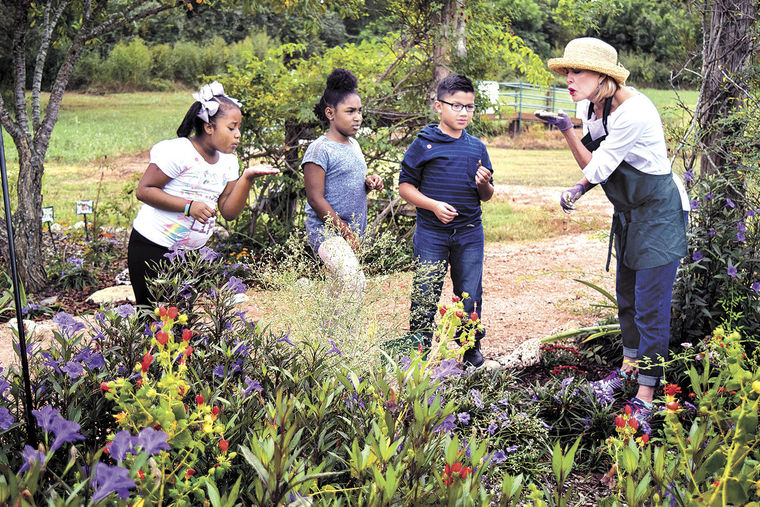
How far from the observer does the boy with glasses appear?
349 centimetres

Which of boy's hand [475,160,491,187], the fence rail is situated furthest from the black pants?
the fence rail

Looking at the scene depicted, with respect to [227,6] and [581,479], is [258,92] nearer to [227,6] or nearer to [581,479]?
[227,6]

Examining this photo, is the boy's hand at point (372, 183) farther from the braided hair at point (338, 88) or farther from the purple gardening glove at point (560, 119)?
the purple gardening glove at point (560, 119)

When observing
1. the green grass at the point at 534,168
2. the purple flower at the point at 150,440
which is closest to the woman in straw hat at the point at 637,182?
the purple flower at the point at 150,440

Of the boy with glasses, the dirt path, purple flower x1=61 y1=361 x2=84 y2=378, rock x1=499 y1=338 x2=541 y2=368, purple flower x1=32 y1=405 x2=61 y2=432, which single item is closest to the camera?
purple flower x1=32 y1=405 x2=61 y2=432

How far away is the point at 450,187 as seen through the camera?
3.56 m

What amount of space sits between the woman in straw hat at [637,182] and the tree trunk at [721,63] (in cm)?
72

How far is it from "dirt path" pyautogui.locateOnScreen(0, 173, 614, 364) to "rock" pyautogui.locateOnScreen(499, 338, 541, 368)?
14.2 inches

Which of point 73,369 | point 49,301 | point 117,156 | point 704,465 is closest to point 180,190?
point 73,369

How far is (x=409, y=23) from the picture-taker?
6469mm

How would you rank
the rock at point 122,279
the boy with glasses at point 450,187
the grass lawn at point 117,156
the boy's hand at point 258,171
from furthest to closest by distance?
the grass lawn at point 117,156, the rock at point 122,279, the boy with glasses at point 450,187, the boy's hand at point 258,171

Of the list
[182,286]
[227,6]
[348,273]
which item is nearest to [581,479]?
[348,273]

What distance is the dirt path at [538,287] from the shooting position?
4648mm

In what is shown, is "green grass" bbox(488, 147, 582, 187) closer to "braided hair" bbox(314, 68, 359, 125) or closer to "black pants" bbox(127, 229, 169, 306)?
"braided hair" bbox(314, 68, 359, 125)
